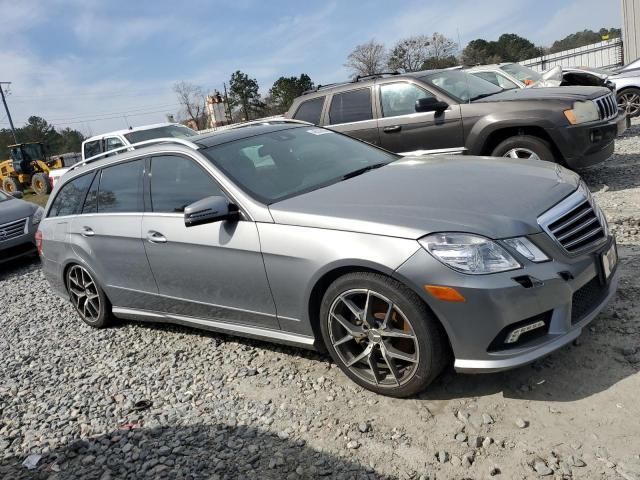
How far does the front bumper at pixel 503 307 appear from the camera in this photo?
8.61 ft

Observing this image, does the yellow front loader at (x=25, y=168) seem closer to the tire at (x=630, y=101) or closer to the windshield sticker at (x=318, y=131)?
the tire at (x=630, y=101)

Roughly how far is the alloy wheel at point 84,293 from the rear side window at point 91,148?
8.07m

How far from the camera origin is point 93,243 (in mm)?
4617

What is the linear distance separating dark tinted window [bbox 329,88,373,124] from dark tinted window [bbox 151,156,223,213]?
14.1 feet

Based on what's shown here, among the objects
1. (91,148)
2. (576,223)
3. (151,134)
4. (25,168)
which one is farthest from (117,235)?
(25,168)

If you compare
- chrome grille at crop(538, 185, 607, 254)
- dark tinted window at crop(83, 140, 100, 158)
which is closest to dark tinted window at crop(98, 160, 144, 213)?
chrome grille at crop(538, 185, 607, 254)

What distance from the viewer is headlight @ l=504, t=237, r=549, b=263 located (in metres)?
2.69

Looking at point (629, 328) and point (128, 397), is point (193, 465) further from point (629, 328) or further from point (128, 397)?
point (629, 328)

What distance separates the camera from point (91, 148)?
41.3 feet

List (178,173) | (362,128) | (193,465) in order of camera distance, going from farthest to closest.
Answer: (362,128) < (178,173) < (193,465)

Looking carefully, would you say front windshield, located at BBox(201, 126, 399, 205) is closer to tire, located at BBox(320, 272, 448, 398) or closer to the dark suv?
tire, located at BBox(320, 272, 448, 398)

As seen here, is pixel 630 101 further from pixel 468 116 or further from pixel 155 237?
pixel 155 237

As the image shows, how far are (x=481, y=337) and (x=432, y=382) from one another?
60 centimetres

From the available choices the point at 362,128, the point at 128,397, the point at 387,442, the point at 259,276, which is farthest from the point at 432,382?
the point at 362,128
